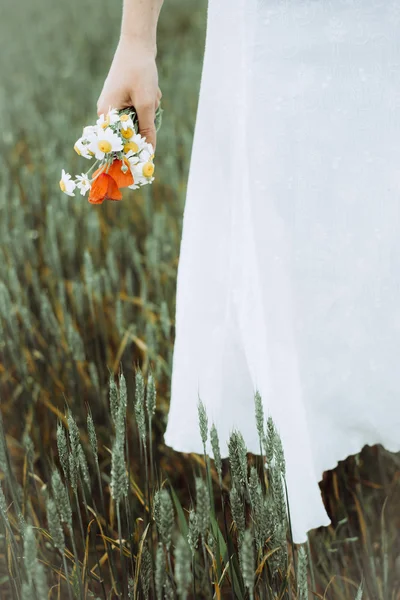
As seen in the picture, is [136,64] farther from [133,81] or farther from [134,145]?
[134,145]

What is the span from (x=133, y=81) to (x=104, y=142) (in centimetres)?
13

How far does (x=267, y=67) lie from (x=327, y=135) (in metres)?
0.14

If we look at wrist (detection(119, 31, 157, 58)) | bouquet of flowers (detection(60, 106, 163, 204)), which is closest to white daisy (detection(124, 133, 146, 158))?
bouquet of flowers (detection(60, 106, 163, 204))

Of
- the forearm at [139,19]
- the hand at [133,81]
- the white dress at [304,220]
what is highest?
the forearm at [139,19]

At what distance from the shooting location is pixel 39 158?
3.05 meters

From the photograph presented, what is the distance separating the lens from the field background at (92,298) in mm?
1494

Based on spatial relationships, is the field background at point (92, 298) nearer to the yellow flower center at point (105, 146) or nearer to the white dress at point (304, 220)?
the white dress at point (304, 220)

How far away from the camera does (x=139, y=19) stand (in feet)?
3.63

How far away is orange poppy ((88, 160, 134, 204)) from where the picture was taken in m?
1.10

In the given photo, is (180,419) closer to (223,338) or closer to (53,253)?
(223,338)

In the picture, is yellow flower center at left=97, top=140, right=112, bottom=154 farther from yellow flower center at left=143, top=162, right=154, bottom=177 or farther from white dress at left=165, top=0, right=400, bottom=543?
white dress at left=165, top=0, right=400, bottom=543

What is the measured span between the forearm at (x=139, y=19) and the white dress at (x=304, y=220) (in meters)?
0.12

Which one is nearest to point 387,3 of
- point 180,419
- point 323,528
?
point 180,419

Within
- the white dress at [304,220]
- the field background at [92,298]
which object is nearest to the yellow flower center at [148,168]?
the white dress at [304,220]
